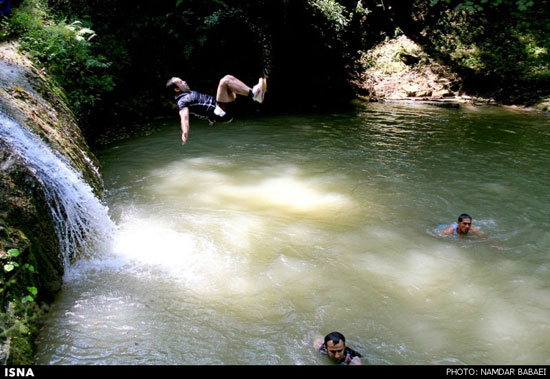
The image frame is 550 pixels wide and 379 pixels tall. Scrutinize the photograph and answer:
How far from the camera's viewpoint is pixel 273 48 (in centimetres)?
1502

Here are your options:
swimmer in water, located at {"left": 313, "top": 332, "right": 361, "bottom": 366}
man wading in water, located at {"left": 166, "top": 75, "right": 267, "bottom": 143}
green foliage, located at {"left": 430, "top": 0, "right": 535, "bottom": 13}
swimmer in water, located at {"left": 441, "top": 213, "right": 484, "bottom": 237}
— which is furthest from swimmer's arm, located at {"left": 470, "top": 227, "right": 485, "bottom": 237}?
green foliage, located at {"left": 430, "top": 0, "right": 535, "bottom": 13}

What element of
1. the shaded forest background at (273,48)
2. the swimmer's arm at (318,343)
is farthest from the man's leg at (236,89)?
→ the shaded forest background at (273,48)

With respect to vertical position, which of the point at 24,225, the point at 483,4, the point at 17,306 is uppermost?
the point at 483,4

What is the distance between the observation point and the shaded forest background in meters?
13.0

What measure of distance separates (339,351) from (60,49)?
9.59m

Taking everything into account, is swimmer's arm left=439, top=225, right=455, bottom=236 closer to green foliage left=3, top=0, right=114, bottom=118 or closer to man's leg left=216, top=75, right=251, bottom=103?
man's leg left=216, top=75, right=251, bottom=103

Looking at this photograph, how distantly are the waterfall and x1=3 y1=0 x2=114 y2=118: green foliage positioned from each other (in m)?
4.60

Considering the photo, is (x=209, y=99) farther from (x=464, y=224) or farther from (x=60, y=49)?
(x=60, y=49)

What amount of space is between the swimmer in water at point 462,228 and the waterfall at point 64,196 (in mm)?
5234

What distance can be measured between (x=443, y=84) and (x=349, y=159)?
27.9ft

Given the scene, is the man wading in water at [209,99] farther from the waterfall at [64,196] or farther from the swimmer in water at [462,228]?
the swimmer in water at [462,228]

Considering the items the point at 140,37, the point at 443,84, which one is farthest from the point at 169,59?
the point at 443,84

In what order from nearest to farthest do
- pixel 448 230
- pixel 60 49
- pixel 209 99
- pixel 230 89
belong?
pixel 448 230, pixel 230 89, pixel 209 99, pixel 60 49

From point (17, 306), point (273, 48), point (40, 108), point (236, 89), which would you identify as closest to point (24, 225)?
point (17, 306)
